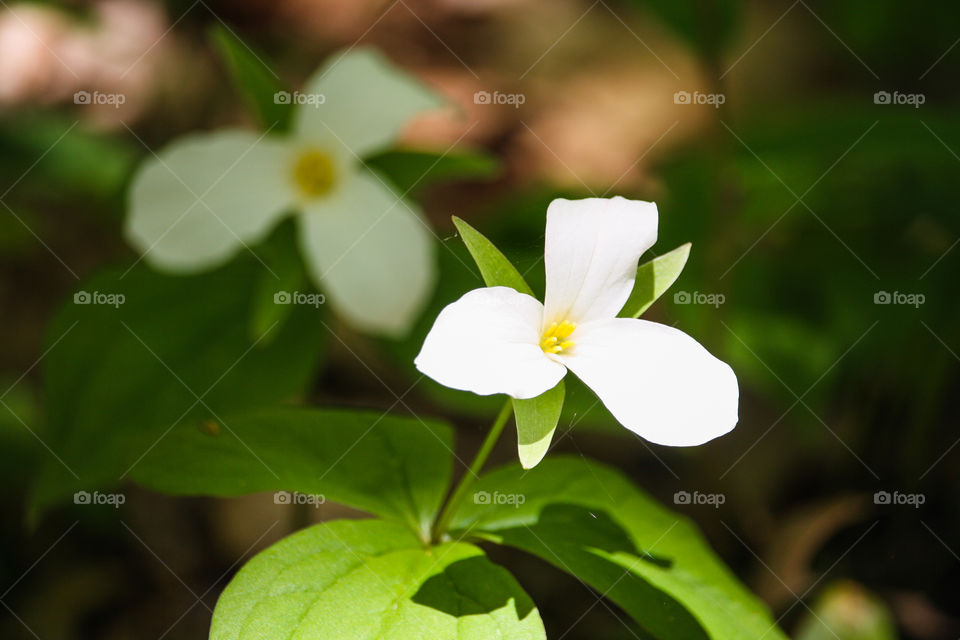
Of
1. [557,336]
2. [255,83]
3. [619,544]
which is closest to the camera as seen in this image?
[557,336]

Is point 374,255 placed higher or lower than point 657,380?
higher

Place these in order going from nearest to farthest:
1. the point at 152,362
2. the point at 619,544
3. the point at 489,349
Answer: the point at 489,349 → the point at 619,544 → the point at 152,362

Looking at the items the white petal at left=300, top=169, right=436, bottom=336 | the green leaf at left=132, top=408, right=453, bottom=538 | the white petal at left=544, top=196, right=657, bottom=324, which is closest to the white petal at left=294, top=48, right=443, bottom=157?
the white petal at left=300, top=169, right=436, bottom=336

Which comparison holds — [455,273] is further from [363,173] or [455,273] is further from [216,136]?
[216,136]

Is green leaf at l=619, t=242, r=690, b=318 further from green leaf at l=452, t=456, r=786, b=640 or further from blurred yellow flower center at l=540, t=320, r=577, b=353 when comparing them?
green leaf at l=452, t=456, r=786, b=640

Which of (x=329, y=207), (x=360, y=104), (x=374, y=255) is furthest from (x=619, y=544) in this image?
(x=360, y=104)

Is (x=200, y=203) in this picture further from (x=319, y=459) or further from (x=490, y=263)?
(x=490, y=263)

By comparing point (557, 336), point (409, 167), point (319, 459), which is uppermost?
point (409, 167)
